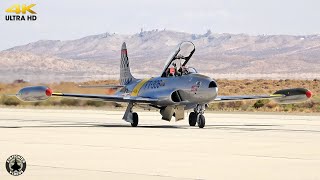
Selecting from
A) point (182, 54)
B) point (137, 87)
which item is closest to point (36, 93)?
point (182, 54)

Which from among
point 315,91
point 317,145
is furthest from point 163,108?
point 315,91

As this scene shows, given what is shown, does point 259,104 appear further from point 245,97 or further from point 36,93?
point 36,93

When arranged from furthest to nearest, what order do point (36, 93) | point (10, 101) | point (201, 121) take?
point (10, 101), point (201, 121), point (36, 93)

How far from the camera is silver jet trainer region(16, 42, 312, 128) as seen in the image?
110ft

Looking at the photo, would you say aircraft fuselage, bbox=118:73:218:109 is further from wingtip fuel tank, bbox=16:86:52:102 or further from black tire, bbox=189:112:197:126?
wingtip fuel tank, bbox=16:86:52:102

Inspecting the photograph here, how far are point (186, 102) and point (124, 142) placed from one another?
1156 centimetres

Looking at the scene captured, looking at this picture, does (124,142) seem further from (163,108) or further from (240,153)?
(163,108)

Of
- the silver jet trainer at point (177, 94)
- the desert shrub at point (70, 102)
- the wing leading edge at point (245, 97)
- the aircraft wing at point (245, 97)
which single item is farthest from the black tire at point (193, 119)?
the desert shrub at point (70, 102)

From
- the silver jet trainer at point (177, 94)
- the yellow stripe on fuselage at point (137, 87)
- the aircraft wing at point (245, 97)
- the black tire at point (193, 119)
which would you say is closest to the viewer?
the silver jet trainer at point (177, 94)

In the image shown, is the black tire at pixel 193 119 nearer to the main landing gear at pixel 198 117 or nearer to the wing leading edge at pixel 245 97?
the main landing gear at pixel 198 117

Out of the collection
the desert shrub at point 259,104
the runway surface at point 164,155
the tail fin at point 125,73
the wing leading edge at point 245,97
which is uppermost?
the tail fin at point 125,73

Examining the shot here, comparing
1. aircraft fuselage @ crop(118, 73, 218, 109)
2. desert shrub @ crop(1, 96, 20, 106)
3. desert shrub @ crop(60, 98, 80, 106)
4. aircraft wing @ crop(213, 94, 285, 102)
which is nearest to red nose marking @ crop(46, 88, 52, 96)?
aircraft fuselage @ crop(118, 73, 218, 109)

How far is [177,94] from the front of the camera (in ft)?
116

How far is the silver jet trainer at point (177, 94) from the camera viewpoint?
33.6m
